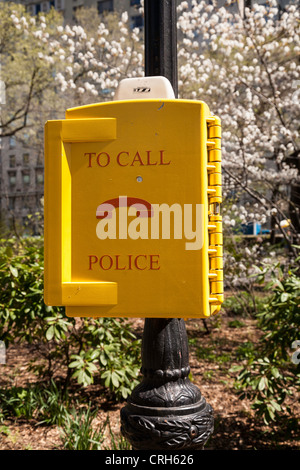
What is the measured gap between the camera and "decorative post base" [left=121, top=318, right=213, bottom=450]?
1816 mm

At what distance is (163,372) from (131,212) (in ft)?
2.30

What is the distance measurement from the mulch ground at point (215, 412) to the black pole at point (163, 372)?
149 centimetres

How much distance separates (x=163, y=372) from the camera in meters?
1.90

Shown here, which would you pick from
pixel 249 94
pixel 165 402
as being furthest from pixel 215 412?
pixel 249 94

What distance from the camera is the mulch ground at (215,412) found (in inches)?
146

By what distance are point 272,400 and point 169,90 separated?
258cm

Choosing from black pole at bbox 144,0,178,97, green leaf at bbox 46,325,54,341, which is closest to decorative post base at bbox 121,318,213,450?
black pole at bbox 144,0,178,97

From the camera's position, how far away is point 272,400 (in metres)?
3.48

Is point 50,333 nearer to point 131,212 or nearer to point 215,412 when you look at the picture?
point 215,412

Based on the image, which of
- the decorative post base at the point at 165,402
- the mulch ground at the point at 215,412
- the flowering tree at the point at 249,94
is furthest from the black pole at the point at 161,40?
the flowering tree at the point at 249,94

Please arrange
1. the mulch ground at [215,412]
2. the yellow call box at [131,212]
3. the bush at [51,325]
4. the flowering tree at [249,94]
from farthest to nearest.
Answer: the flowering tree at [249,94]
the bush at [51,325]
the mulch ground at [215,412]
the yellow call box at [131,212]

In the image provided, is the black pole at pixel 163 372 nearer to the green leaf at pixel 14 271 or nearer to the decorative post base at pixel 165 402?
the decorative post base at pixel 165 402

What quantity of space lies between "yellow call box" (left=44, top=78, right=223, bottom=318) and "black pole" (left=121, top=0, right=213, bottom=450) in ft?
1.28
